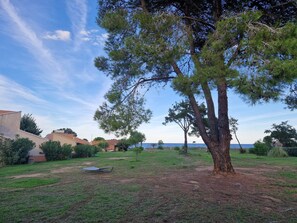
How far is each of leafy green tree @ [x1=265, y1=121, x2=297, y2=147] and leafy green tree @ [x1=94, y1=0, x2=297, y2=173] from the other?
35.2 metres

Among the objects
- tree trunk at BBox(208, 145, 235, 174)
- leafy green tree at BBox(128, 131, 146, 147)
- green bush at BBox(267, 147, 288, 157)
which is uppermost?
leafy green tree at BBox(128, 131, 146, 147)

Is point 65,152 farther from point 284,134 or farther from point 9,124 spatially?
point 284,134

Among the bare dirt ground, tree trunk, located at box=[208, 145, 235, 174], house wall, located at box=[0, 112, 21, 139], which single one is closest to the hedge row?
house wall, located at box=[0, 112, 21, 139]

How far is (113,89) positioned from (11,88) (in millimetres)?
12749

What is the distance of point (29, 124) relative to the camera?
33656mm

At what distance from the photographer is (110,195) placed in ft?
19.2

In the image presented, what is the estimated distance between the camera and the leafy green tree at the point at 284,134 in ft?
123

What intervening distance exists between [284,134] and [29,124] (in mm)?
41259

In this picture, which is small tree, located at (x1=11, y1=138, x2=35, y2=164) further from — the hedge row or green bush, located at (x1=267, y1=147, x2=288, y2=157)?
green bush, located at (x1=267, y1=147, x2=288, y2=157)

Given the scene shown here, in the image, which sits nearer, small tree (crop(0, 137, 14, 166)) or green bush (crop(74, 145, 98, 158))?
small tree (crop(0, 137, 14, 166))

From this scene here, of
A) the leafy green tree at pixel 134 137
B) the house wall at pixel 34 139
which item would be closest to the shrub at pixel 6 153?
the house wall at pixel 34 139

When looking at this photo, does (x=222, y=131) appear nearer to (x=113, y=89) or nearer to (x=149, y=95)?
(x=149, y=95)

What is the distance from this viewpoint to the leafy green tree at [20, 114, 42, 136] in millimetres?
32969

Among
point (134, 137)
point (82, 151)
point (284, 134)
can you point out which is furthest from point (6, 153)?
point (284, 134)
